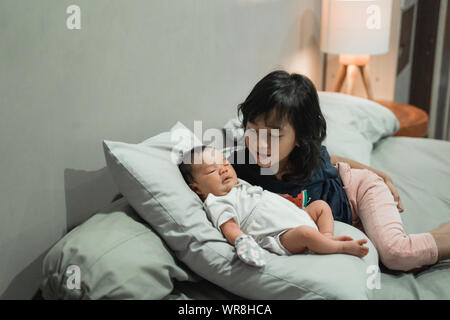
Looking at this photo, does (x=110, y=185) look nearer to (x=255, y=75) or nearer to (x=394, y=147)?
(x=255, y=75)

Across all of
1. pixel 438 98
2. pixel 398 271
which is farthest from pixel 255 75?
pixel 438 98

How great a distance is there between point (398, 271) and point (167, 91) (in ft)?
2.84

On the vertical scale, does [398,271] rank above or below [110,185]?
below

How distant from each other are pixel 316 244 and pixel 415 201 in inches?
26.4

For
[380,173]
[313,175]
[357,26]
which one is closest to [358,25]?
[357,26]

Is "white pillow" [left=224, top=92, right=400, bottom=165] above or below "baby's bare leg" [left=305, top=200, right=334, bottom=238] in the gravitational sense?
above

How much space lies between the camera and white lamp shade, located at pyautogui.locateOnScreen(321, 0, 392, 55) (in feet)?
7.68

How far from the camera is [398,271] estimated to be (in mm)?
1210

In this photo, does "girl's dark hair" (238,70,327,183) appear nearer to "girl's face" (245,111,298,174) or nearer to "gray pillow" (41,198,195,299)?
"girl's face" (245,111,298,174)

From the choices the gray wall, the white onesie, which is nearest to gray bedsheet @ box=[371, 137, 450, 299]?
the white onesie

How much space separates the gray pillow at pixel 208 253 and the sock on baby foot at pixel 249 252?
26 mm

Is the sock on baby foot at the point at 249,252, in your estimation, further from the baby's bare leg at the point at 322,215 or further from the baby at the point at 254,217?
the baby's bare leg at the point at 322,215

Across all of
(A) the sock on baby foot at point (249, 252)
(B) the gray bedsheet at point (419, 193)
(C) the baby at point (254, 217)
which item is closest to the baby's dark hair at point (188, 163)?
(C) the baby at point (254, 217)

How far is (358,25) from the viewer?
7.74ft
